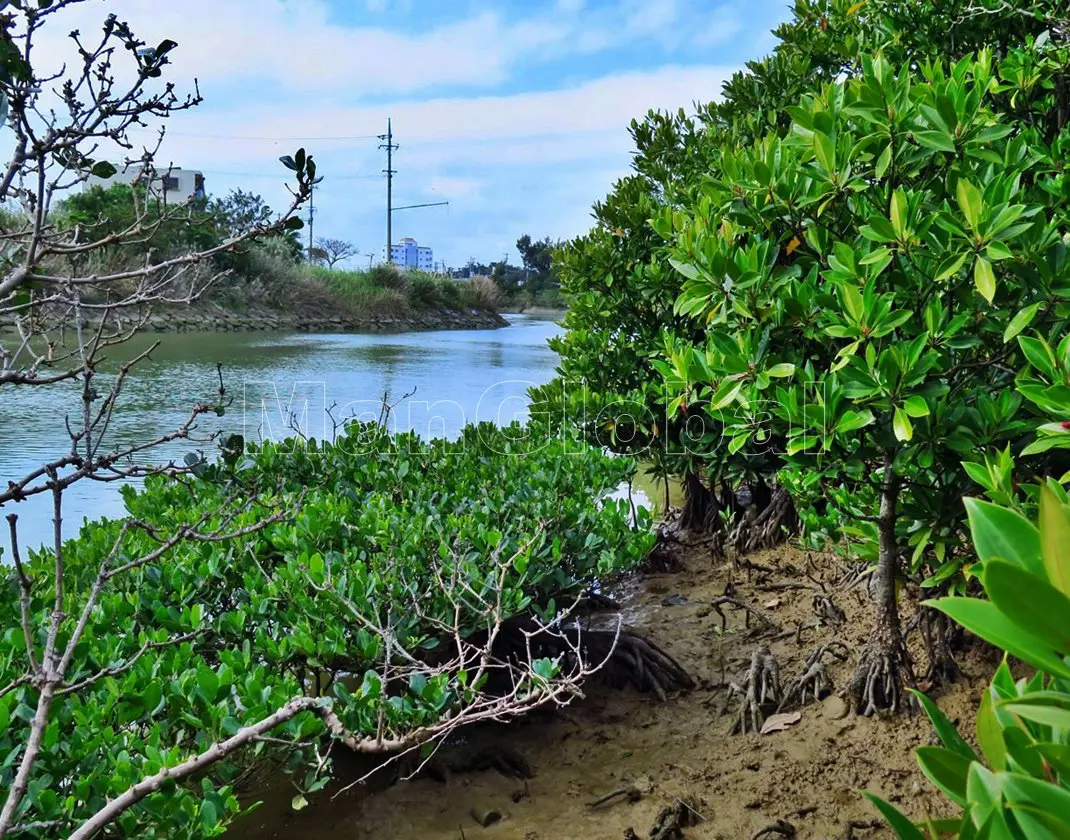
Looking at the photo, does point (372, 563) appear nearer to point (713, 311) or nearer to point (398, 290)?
point (713, 311)

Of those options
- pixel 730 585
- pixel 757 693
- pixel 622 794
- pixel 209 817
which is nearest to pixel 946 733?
pixel 209 817

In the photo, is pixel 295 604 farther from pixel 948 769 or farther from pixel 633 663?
pixel 948 769

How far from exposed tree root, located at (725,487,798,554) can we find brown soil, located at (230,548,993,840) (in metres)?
1.53

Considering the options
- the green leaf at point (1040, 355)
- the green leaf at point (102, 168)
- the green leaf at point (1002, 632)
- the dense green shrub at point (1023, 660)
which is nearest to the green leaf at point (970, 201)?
the green leaf at point (1040, 355)

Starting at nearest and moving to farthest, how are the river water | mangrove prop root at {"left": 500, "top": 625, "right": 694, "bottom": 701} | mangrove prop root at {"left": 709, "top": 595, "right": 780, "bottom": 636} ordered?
mangrove prop root at {"left": 500, "top": 625, "right": 694, "bottom": 701} → mangrove prop root at {"left": 709, "top": 595, "right": 780, "bottom": 636} → the river water

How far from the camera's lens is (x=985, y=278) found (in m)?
2.05

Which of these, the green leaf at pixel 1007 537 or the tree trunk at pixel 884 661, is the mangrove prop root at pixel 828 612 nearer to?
the tree trunk at pixel 884 661

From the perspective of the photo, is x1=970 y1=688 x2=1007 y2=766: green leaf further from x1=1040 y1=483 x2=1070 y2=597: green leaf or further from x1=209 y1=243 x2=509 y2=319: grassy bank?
x1=209 y1=243 x2=509 y2=319: grassy bank

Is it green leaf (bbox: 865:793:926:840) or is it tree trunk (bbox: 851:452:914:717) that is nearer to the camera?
green leaf (bbox: 865:793:926:840)

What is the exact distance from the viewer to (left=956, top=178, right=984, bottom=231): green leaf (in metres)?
2.05

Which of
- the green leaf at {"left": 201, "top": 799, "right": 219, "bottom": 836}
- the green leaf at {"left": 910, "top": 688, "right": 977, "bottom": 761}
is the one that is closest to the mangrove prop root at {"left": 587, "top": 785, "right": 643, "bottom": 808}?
the green leaf at {"left": 201, "top": 799, "right": 219, "bottom": 836}

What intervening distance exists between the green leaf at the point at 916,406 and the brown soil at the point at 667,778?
0.89 metres

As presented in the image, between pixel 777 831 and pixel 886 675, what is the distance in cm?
79

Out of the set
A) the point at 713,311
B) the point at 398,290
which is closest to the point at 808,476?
the point at 713,311
